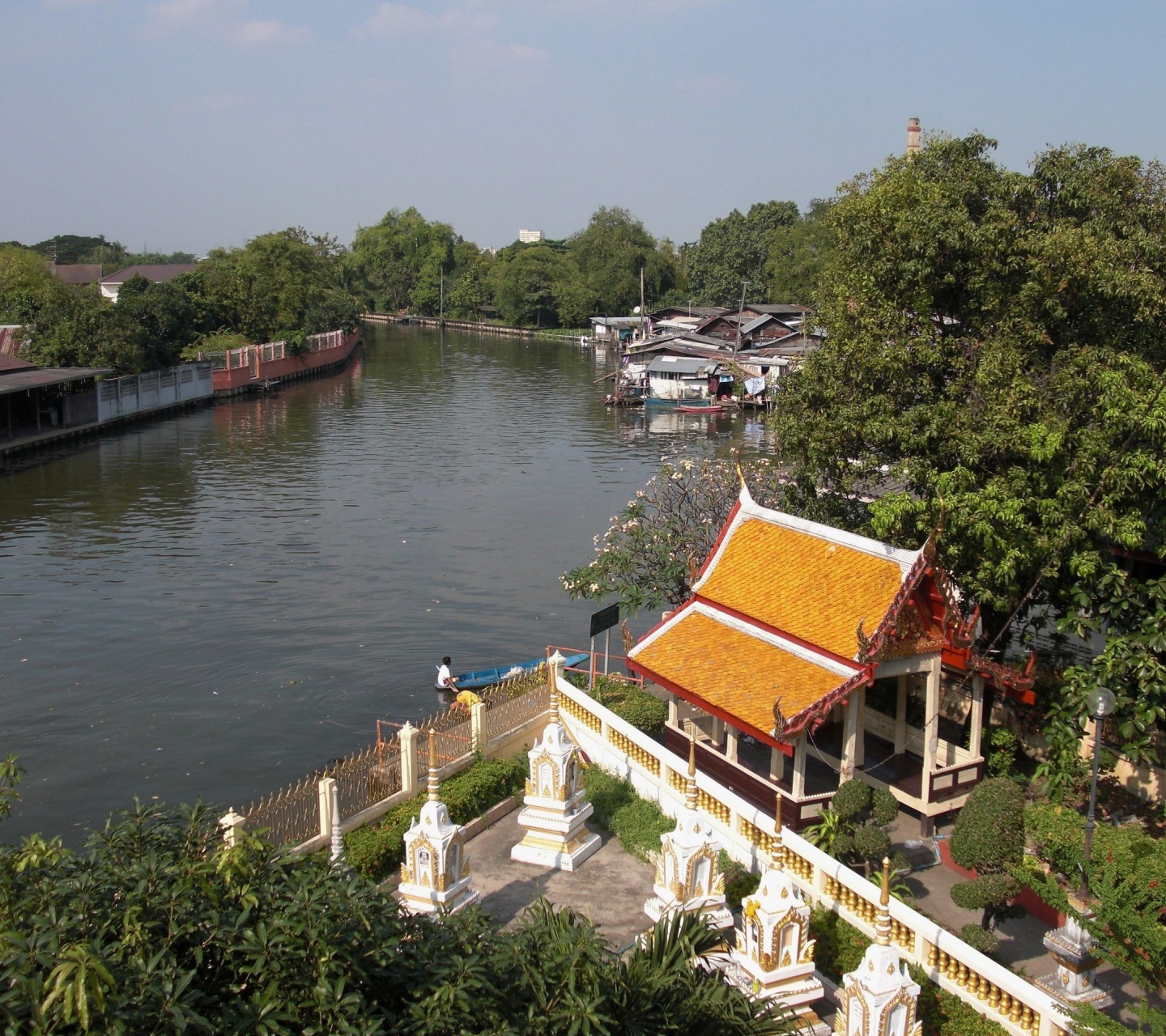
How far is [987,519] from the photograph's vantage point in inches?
543

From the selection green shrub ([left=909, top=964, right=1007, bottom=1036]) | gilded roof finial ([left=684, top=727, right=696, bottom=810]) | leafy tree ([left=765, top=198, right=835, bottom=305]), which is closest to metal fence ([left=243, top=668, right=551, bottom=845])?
gilded roof finial ([left=684, top=727, right=696, bottom=810])

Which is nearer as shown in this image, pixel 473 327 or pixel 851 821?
pixel 851 821

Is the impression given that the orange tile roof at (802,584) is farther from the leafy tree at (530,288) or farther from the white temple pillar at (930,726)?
the leafy tree at (530,288)

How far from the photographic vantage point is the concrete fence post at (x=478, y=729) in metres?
15.3

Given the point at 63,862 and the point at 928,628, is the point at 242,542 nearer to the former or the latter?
the point at 928,628

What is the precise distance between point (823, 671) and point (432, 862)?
5.14 metres

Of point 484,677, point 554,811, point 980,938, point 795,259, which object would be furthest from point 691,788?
point 795,259

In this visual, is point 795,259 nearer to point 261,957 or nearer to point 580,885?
point 580,885

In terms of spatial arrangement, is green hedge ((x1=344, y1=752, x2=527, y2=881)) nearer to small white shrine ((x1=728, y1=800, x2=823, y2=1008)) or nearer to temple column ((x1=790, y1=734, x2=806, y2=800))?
temple column ((x1=790, y1=734, x2=806, y2=800))

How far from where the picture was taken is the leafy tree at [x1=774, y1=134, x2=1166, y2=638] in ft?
45.6

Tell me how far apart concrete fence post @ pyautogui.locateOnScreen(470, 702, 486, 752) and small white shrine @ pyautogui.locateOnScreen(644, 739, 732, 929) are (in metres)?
4.66

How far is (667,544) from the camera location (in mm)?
20469

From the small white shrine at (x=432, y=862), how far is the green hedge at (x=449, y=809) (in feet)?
2.39

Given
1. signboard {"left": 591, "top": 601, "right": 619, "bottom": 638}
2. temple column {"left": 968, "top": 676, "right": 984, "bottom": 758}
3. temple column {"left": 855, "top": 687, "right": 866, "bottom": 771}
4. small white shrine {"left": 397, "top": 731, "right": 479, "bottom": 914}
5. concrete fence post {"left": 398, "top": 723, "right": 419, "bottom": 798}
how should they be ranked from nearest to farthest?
small white shrine {"left": 397, "top": 731, "right": 479, "bottom": 914}
temple column {"left": 855, "top": 687, "right": 866, "bottom": 771}
temple column {"left": 968, "top": 676, "right": 984, "bottom": 758}
concrete fence post {"left": 398, "top": 723, "right": 419, "bottom": 798}
signboard {"left": 591, "top": 601, "right": 619, "bottom": 638}
